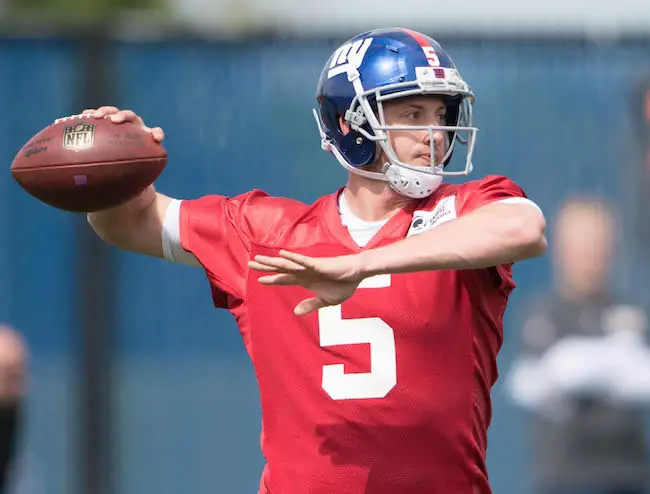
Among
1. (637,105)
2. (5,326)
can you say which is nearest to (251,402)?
(5,326)

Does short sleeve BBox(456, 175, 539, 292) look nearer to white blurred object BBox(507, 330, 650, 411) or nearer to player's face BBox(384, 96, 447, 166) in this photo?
player's face BBox(384, 96, 447, 166)

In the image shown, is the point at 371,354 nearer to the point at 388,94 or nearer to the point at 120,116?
the point at 388,94

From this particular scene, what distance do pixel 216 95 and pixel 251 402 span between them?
1.63 m

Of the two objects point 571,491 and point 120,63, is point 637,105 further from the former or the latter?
point 120,63

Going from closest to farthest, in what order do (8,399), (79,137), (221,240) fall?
(79,137) < (221,240) < (8,399)

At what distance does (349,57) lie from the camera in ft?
12.3

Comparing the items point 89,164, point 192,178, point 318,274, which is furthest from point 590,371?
point 318,274

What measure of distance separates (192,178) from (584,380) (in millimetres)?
2256

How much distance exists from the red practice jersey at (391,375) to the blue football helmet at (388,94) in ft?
0.43

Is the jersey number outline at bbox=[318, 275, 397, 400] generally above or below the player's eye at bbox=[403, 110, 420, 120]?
below

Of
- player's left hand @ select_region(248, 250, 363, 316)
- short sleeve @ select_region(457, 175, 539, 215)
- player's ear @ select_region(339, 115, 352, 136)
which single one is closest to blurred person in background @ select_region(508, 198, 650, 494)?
player's ear @ select_region(339, 115, 352, 136)

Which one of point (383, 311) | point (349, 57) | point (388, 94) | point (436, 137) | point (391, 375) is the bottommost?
point (391, 375)

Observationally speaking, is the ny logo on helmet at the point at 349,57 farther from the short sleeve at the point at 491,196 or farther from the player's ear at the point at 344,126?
the short sleeve at the point at 491,196

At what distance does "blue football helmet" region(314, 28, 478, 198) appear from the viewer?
362cm
